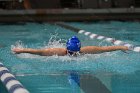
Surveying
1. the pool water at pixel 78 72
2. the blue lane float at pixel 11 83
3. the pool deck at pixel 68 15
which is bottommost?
the pool deck at pixel 68 15

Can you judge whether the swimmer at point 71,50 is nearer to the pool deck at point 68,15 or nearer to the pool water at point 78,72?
the pool water at point 78,72

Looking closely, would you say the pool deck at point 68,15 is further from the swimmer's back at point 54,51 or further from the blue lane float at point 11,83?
the blue lane float at point 11,83

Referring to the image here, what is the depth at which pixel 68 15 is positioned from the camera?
648 inches

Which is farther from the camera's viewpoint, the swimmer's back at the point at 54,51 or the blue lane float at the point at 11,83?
the swimmer's back at the point at 54,51

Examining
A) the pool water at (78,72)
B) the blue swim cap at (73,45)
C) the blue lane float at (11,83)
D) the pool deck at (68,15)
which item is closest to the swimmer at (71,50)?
the blue swim cap at (73,45)

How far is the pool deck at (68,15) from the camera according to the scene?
16.1 m

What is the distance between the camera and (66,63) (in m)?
5.57

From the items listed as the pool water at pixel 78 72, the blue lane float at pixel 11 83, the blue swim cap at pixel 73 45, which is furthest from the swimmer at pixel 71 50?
the blue lane float at pixel 11 83

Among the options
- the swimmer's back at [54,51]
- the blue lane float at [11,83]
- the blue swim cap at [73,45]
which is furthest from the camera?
the swimmer's back at [54,51]

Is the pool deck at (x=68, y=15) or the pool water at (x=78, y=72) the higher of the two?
the pool water at (x=78, y=72)

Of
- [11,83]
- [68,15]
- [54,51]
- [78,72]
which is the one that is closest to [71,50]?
[54,51]

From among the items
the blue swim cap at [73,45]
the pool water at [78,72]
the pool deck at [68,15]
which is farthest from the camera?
the pool deck at [68,15]

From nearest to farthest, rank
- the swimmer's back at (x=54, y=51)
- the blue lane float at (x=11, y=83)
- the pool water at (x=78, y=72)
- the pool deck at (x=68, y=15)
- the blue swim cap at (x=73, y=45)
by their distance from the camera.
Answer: the blue lane float at (x=11, y=83)
the pool water at (x=78, y=72)
the blue swim cap at (x=73, y=45)
the swimmer's back at (x=54, y=51)
the pool deck at (x=68, y=15)

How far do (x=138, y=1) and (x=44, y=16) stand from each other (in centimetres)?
536
